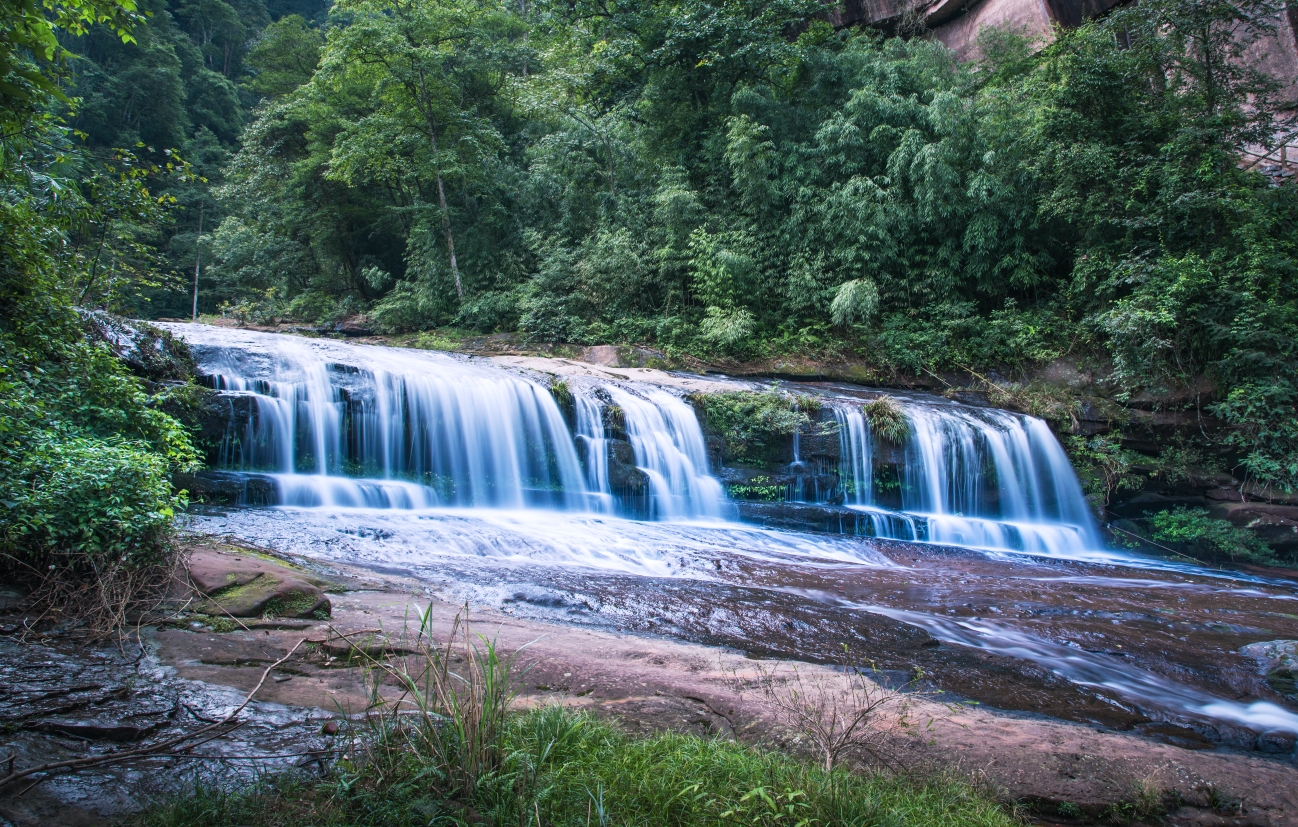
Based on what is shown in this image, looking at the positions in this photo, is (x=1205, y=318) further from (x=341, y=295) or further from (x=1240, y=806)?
(x=341, y=295)

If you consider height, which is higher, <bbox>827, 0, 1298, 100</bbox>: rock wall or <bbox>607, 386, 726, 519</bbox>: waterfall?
<bbox>827, 0, 1298, 100</bbox>: rock wall

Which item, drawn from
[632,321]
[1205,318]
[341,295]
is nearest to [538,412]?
[632,321]

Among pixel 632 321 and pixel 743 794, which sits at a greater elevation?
pixel 632 321

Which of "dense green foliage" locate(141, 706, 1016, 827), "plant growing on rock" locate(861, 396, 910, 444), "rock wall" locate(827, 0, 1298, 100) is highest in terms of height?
"rock wall" locate(827, 0, 1298, 100)

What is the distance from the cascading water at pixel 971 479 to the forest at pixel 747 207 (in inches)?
110

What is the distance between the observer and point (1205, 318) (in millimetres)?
11680

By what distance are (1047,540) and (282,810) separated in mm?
11887

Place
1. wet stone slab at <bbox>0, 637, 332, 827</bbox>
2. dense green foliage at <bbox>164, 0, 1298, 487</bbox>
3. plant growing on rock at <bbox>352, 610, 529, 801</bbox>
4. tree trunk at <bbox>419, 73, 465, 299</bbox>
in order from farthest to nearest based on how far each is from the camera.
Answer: tree trunk at <bbox>419, 73, 465, 299</bbox>
dense green foliage at <bbox>164, 0, 1298, 487</bbox>
plant growing on rock at <bbox>352, 610, 529, 801</bbox>
wet stone slab at <bbox>0, 637, 332, 827</bbox>

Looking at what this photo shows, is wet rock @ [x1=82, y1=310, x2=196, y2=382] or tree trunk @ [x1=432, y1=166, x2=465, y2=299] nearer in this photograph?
wet rock @ [x1=82, y1=310, x2=196, y2=382]

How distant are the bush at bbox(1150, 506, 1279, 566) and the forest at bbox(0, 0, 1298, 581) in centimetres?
112

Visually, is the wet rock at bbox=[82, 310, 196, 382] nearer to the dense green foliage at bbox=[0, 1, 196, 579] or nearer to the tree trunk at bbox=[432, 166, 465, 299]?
the dense green foliage at bbox=[0, 1, 196, 579]

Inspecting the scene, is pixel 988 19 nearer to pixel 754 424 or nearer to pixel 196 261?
pixel 754 424

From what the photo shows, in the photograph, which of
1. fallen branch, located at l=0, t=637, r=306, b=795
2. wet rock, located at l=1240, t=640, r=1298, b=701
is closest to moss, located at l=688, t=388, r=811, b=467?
wet rock, located at l=1240, t=640, r=1298, b=701

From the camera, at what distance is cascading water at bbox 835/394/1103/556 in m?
11.3
